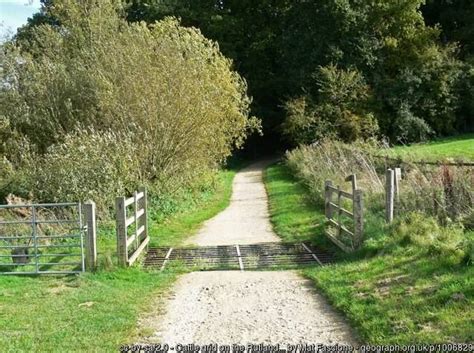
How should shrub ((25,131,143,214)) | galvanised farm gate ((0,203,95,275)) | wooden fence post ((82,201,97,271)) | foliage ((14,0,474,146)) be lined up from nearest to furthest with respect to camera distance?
1. wooden fence post ((82,201,97,271))
2. galvanised farm gate ((0,203,95,275))
3. shrub ((25,131,143,214))
4. foliage ((14,0,474,146))

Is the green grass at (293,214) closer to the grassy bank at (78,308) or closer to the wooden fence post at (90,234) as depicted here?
the grassy bank at (78,308)

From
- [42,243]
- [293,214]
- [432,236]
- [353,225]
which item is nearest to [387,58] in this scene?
[293,214]

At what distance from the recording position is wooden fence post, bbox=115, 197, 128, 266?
9734mm

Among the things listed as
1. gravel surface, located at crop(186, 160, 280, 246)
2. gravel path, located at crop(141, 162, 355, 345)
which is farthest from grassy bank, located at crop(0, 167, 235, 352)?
gravel surface, located at crop(186, 160, 280, 246)

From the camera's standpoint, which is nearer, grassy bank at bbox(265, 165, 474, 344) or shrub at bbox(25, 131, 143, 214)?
grassy bank at bbox(265, 165, 474, 344)

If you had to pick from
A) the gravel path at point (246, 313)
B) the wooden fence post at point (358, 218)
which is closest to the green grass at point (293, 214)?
the wooden fence post at point (358, 218)

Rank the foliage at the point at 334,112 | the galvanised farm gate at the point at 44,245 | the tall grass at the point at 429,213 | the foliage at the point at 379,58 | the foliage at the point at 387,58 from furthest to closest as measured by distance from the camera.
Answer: the foliage at the point at 387,58
the foliage at the point at 379,58
the foliage at the point at 334,112
the galvanised farm gate at the point at 44,245
the tall grass at the point at 429,213

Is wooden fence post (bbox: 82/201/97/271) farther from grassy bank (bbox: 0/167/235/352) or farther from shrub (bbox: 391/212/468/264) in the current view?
shrub (bbox: 391/212/468/264)

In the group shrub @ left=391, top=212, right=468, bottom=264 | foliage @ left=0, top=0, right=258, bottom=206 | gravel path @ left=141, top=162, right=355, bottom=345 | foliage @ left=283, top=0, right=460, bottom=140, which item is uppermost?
foliage @ left=283, top=0, right=460, bottom=140

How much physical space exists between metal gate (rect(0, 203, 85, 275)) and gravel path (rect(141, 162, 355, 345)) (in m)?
2.31

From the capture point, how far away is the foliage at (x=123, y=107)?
1702cm

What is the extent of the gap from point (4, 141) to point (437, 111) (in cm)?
3134

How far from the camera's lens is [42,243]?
12.1 m

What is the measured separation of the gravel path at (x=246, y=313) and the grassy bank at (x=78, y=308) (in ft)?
1.21
